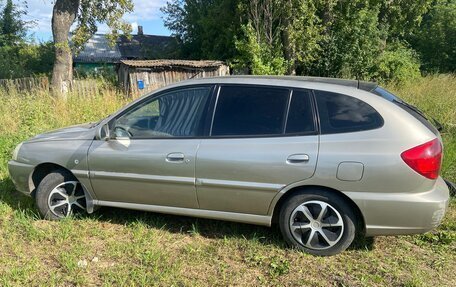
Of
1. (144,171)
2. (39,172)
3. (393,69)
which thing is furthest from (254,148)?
(393,69)

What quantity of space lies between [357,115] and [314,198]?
84cm

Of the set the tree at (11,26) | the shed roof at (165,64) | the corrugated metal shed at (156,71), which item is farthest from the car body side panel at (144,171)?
the tree at (11,26)

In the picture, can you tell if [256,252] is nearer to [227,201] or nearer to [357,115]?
[227,201]

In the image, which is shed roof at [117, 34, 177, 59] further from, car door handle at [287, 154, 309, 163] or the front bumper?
car door handle at [287, 154, 309, 163]

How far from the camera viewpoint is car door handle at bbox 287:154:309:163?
10.9 ft

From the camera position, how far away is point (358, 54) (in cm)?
1948

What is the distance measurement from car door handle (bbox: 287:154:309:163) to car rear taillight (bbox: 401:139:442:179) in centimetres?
79

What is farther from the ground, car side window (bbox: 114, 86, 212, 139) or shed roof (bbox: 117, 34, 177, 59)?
shed roof (bbox: 117, 34, 177, 59)

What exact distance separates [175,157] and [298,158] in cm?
120

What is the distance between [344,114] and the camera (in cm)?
337

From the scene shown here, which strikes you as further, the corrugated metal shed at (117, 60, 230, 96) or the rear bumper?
the corrugated metal shed at (117, 60, 230, 96)

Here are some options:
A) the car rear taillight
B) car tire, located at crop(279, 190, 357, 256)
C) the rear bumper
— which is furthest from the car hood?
the car rear taillight

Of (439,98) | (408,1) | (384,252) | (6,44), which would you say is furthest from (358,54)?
(6,44)

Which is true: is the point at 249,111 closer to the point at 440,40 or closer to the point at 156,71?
the point at 156,71
